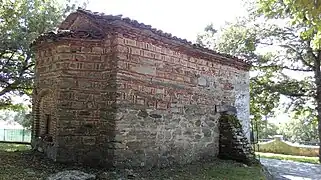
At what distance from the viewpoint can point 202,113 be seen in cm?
908

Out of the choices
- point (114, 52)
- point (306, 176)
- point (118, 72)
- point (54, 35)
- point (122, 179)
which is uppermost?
point (54, 35)

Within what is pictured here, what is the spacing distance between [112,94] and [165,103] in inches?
63.0

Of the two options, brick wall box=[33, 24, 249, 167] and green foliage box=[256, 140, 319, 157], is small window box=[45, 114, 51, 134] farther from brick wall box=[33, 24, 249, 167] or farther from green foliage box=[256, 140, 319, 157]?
green foliage box=[256, 140, 319, 157]

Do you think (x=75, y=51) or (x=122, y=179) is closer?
(x=122, y=179)

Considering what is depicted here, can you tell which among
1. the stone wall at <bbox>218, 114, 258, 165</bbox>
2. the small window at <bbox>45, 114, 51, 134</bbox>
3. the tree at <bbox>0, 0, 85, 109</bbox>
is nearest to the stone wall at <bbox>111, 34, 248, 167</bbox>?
the stone wall at <bbox>218, 114, 258, 165</bbox>

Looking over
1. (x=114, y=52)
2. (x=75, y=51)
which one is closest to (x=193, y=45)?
(x=114, y=52)

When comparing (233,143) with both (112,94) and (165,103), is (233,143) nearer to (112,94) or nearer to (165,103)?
(165,103)

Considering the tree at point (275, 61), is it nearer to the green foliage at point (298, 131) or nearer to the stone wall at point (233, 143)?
the stone wall at point (233, 143)

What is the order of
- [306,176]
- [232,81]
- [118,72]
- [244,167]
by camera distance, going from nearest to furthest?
1. [118,72]
2. [244,167]
3. [306,176]
4. [232,81]

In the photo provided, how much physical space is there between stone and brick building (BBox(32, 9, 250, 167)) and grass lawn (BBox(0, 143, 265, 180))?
29 centimetres

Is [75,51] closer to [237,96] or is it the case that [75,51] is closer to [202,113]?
[202,113]

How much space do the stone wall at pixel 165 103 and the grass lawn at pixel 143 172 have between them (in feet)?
1.43

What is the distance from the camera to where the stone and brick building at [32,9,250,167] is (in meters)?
6.81

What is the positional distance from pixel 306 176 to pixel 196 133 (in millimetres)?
3925
